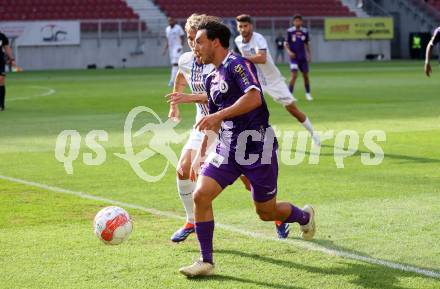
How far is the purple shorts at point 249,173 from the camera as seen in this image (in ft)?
22.9

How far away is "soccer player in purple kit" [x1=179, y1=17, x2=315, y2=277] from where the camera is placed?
22.3ft

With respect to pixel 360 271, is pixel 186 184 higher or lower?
higher

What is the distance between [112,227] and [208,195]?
1.05 m

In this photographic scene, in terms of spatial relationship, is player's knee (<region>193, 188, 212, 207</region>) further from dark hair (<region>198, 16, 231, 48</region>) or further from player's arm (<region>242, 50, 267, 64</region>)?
player's arm (<region>242, 50, 267, 64</region>)

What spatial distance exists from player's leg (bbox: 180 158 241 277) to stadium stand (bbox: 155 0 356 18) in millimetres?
45559

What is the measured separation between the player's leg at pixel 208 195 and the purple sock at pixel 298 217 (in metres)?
0.78

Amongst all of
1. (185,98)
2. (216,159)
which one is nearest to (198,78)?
(185,98)

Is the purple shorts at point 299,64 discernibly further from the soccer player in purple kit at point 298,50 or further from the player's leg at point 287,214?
the player's leg at point 287,214

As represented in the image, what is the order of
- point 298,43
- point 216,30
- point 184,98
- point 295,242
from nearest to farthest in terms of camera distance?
1. point 216,30
2. point 184,98
3. point 295,242
4. point 298,43

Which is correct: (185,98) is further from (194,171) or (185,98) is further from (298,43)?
(298,43)

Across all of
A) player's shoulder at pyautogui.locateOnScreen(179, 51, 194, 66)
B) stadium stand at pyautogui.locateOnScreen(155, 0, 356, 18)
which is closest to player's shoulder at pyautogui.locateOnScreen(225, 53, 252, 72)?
player's shoulder at pyautogui.locateOnScreen(179, 51, 194, 66)

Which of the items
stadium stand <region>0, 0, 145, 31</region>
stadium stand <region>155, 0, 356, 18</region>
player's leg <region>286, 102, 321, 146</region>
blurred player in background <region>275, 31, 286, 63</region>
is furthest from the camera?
stadium stand <region>155, 0, 356, 18</region>

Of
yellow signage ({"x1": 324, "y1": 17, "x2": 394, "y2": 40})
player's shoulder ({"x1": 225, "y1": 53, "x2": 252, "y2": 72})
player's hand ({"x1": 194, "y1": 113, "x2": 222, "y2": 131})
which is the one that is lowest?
yellow signage ({"x1": 324, "y1": 17, "x2": 394, "y2": 40})

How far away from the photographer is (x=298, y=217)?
25.1ft
